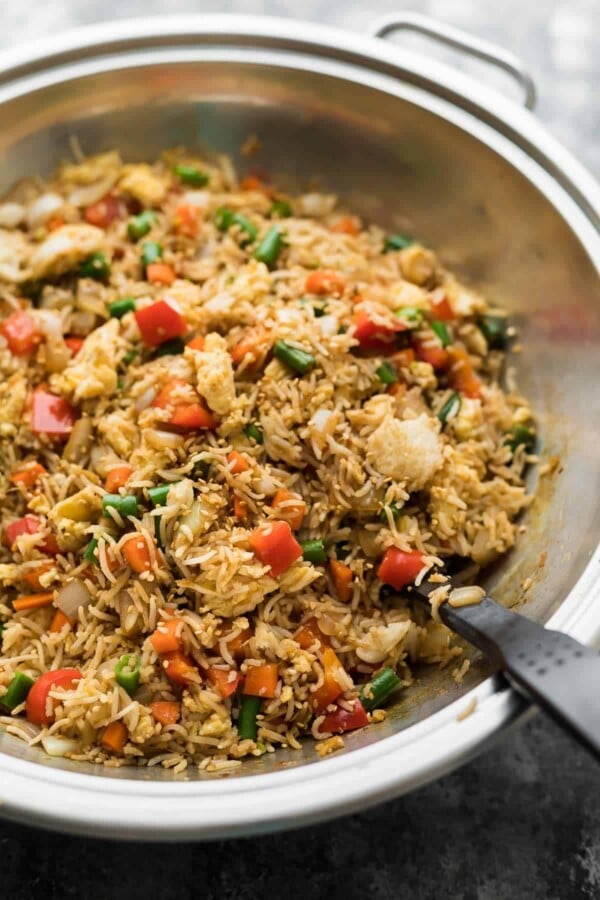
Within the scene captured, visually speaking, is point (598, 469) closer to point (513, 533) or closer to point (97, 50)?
point (513, 533)

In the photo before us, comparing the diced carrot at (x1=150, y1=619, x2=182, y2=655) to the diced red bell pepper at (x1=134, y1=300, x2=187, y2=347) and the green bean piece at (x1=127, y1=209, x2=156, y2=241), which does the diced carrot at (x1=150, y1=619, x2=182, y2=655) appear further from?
the green bean piece at (x1=127, y1=209, x2=156, y2=241)

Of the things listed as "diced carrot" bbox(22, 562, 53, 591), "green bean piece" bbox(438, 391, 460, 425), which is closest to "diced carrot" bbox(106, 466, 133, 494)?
"diced carrot" bbox(22, 562, 53, 591)

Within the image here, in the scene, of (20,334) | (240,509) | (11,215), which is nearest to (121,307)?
(20,334)

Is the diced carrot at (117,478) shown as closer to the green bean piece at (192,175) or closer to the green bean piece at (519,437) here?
the green bean piece at (519,437)

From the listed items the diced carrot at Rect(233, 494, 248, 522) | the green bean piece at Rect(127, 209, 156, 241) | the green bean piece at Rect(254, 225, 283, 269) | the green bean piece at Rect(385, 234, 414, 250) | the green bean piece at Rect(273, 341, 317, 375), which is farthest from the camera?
the green bean piece at Rect(385, 234, 414, 250)

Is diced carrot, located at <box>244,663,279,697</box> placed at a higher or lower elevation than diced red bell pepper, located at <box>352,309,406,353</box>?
lower

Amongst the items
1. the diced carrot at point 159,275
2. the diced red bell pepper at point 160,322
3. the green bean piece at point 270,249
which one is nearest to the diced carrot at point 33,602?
the diced red bell pepper at point 160,322
